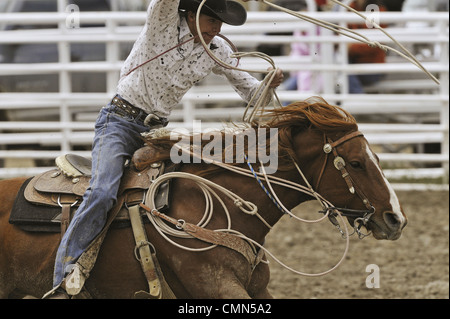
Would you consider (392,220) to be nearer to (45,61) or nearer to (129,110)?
(129,110)

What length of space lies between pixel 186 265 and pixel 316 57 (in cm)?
613

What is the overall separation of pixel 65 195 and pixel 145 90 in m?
0.65

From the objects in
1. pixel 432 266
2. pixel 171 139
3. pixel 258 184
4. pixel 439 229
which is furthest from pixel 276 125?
pixel 439 229

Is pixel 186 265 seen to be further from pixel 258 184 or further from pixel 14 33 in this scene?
pixel 14 33

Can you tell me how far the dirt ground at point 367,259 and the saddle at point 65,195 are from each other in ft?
7.02

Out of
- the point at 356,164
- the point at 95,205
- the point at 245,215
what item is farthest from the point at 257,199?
the point at 95,205

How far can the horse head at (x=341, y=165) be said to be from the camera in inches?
132

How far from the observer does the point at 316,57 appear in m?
9.16

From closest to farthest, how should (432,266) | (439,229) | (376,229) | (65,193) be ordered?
(376,229) → (65,193) → (432,266) → (439,229)

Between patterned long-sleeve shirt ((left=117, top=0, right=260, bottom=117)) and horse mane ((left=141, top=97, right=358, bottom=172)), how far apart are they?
0.22 metres

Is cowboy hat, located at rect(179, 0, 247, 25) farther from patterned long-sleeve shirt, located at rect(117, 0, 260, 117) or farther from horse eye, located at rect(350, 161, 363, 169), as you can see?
horse eye, located at rect(350, 161, 363, 169)

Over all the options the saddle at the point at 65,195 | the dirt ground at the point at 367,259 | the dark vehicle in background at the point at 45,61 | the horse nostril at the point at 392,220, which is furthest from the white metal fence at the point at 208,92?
the horse nostril at the point at 392,220

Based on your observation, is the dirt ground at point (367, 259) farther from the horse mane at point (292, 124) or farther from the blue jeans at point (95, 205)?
the blue jeans at point (95, 205)

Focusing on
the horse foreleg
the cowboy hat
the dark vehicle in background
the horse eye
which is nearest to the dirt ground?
the horse foreleg
